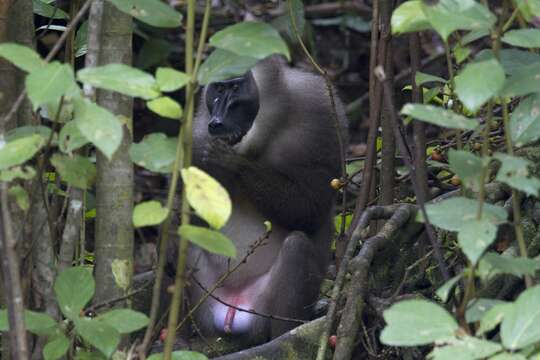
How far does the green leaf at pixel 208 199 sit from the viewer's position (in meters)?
2.08

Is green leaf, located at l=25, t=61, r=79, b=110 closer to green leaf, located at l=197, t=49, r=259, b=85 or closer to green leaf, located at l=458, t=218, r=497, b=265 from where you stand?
green leaf, located at l=197, t=49, r=259, b=85

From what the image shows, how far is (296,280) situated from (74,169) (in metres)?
2.23

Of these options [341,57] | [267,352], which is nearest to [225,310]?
→ [267,352]

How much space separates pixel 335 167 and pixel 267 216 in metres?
0.42

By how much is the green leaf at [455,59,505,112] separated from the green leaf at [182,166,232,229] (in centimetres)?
52

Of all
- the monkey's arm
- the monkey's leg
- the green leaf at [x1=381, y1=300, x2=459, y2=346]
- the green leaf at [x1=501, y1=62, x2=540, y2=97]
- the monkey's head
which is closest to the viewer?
the green leaf at [x1=381, y1=300, x2=459, y2=346]

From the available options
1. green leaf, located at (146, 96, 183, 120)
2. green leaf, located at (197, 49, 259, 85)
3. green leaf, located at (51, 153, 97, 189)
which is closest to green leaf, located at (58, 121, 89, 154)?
green leaf, located at (51, 153, 97, 189)

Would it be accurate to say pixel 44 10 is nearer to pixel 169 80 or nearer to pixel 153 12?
pixel 153 12

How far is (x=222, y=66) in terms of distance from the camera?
2260 millimetres

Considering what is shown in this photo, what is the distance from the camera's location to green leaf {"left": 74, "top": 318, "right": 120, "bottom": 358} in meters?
2.28

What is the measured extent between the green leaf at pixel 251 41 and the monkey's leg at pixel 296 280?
2.44m

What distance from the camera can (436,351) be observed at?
2.00 meters

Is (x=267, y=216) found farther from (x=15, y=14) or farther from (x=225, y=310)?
(x=15, y=14)

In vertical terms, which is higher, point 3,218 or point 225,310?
point 3,218
